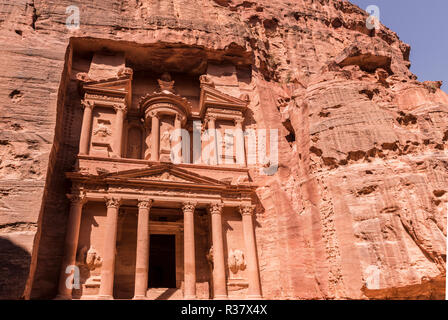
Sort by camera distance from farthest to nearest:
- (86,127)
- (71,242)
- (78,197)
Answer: (86,127) < (78,197) < (71,242)

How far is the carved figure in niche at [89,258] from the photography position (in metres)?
14.9

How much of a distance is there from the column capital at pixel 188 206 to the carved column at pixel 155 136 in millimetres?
3896

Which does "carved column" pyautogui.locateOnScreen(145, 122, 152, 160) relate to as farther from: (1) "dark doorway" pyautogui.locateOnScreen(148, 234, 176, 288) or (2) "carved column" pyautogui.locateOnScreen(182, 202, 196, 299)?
(2) "carved column" pyautogui.locateOnScreen(182, 202, 196, 299)

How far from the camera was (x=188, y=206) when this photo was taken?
1670 cm

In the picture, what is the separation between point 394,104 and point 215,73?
1188 centimetres

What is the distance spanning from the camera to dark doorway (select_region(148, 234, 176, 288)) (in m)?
19.7

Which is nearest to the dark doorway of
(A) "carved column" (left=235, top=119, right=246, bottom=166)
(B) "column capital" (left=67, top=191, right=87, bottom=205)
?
(B) "column capital" (left=67, top=191, right=87, bottom=205)

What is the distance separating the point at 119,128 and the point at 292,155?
32.8ft

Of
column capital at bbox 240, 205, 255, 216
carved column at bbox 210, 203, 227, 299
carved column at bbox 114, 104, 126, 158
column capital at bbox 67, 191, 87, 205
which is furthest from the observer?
carved column at bbox 114, 104, 126, 158

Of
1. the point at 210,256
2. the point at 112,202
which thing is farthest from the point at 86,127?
the point at 210,256

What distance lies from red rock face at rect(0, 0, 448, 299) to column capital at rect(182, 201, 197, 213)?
390cm

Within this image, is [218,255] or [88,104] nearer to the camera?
[218,255]

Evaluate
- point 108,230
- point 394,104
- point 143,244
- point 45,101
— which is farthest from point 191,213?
point 394,104

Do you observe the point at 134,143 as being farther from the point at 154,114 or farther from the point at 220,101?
the point at 220,101
